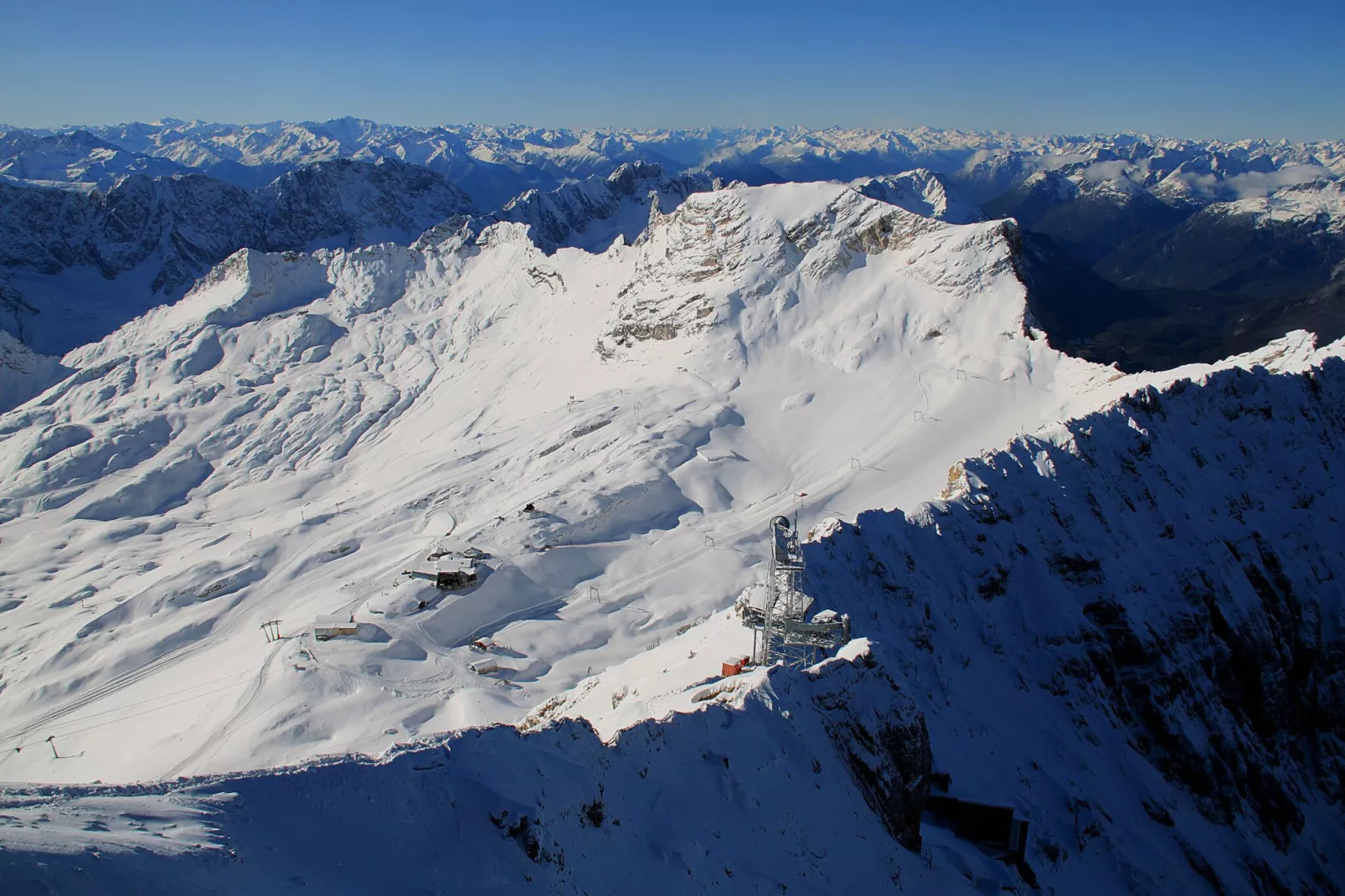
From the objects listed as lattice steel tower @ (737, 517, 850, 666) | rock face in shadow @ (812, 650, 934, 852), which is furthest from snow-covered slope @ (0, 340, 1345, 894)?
lattice steel tower @ (737, 517, 850, 666)

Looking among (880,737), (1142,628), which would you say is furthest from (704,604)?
(880,737)

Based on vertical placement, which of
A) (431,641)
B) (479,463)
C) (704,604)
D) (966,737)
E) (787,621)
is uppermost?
(479,463)

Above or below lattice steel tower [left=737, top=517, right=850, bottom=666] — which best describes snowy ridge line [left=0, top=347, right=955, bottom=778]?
below

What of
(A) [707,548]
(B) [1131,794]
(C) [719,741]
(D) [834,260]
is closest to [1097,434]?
(B) [1131,794]

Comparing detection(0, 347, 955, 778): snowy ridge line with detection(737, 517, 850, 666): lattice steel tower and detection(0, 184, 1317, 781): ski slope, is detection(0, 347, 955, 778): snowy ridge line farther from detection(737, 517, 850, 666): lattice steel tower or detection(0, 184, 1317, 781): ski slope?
detection(737, 517, 850, 666): lattice steel tower

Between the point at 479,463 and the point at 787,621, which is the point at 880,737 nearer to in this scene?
the point at 787,621

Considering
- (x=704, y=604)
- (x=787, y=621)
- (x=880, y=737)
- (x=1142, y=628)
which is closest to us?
(x=880, y=737)
